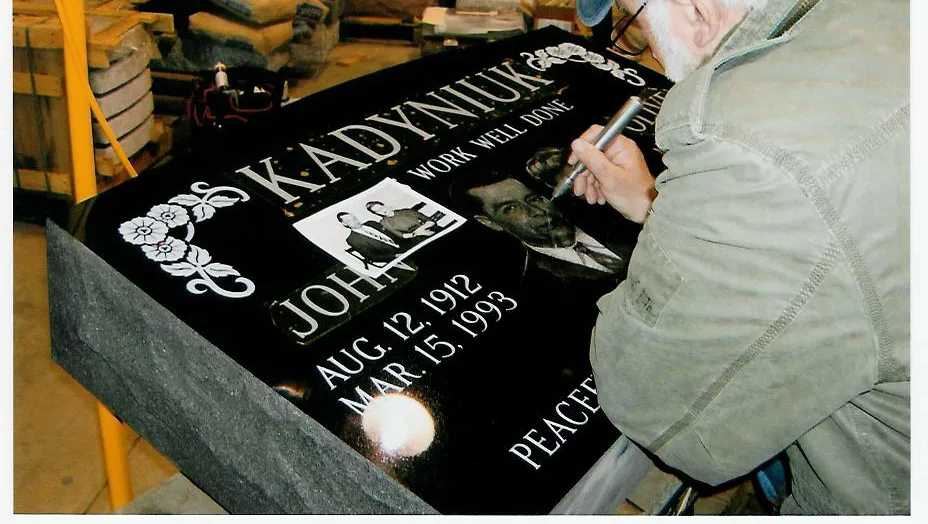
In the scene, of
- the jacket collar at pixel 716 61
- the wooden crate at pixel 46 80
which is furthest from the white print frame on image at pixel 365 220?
the wooden crate at pixel 46 80

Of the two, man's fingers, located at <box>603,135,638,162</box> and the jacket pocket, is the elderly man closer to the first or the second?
the jacket pocket

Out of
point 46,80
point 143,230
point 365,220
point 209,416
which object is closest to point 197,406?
point 209,416

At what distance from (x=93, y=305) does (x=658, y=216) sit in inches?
34.5

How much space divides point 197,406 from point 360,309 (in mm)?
280

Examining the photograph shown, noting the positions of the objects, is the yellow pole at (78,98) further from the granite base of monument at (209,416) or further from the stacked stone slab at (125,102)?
the stacked stone slab at (125,102)

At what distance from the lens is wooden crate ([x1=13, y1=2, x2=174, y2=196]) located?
7.54 ft

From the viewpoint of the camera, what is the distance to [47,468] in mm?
1899

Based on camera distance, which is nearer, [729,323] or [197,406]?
[729,323]

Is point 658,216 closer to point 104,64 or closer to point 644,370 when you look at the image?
point 644,370

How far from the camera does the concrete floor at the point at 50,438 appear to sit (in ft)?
6.05

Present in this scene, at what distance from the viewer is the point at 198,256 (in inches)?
45.9

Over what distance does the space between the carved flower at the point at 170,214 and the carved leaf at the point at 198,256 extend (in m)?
0.07

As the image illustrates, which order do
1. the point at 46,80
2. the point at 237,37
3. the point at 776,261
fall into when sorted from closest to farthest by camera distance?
the point at 776,261 → the point at 46,80 → the point at 237,37

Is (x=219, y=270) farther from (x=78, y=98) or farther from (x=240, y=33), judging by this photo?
(x=240, y=33)
